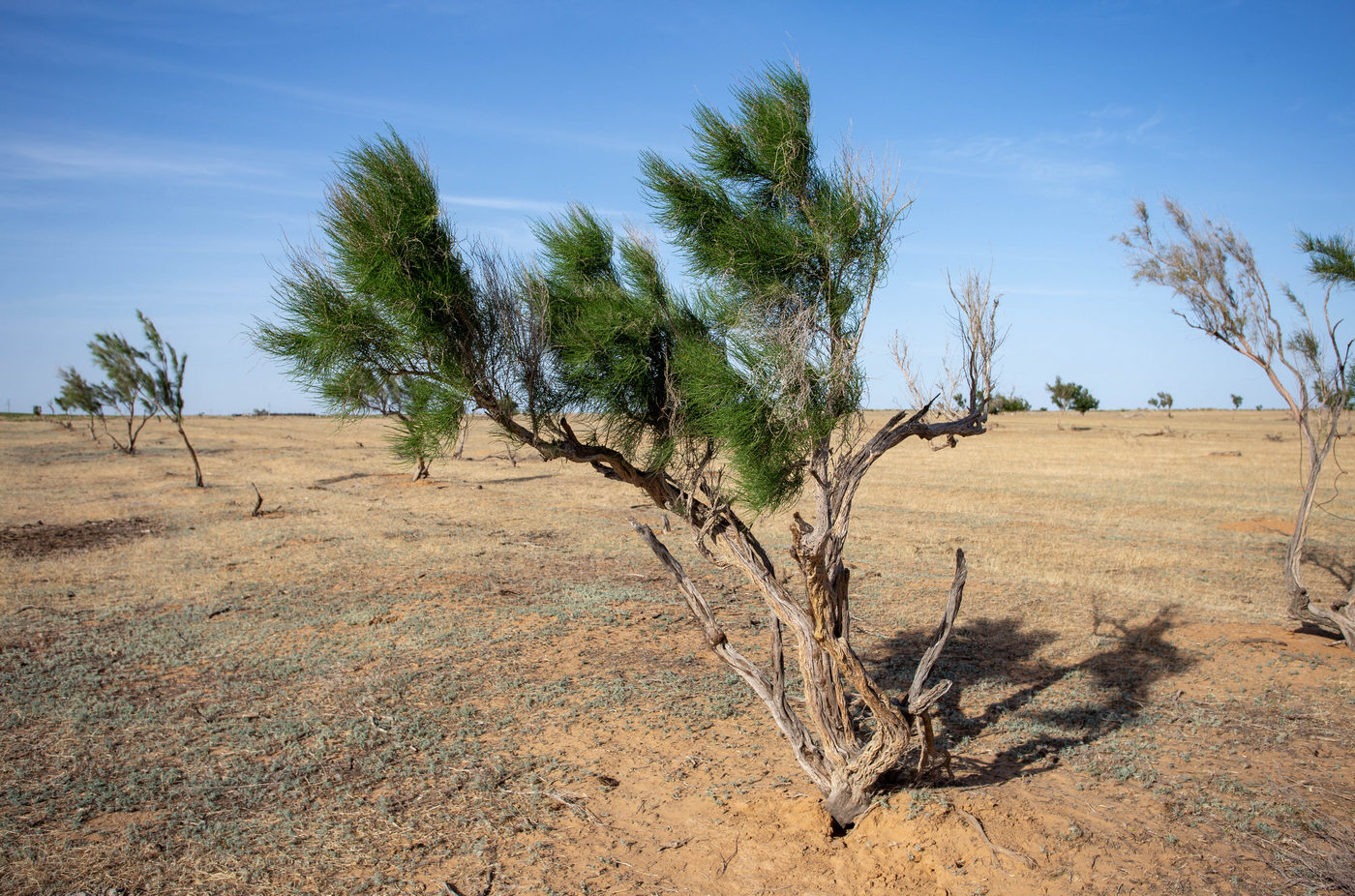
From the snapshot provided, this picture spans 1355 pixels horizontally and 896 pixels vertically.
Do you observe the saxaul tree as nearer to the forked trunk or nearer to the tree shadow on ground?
the tree shadow on ground

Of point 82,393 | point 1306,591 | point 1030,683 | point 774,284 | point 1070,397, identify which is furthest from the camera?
point 1070,397

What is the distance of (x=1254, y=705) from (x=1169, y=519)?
1107 centimetres

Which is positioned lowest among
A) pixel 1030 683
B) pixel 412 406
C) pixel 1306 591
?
pixel 1030 683

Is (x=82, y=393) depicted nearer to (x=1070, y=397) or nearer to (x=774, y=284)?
(x=774, y=284)

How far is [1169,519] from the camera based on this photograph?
55.1 feet

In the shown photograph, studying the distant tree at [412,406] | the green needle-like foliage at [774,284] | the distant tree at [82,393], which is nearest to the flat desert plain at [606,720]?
the distant tree at [412,406]

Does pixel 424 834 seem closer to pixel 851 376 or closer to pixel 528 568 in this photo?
pixel 851 376

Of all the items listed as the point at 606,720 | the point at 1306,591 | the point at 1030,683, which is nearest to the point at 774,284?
the point at 606,720

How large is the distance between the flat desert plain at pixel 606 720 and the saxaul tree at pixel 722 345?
651mm

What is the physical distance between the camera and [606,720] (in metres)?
6.85

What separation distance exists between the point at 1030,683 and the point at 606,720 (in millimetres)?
4098

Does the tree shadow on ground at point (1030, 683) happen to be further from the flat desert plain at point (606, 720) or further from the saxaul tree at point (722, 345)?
the saxaul tree at point (722, 345)

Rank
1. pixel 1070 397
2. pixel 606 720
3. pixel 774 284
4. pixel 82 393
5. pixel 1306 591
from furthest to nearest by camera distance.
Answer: pixel 1070 397 → pixel 82 393 → pixel 1306 591 → pixel 606 720 → pixel 774 284

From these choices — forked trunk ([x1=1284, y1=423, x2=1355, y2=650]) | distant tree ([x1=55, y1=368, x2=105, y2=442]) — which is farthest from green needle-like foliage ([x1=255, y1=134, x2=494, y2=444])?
distant tree ([x1=55, y1=368, x2=105, y2=442])
